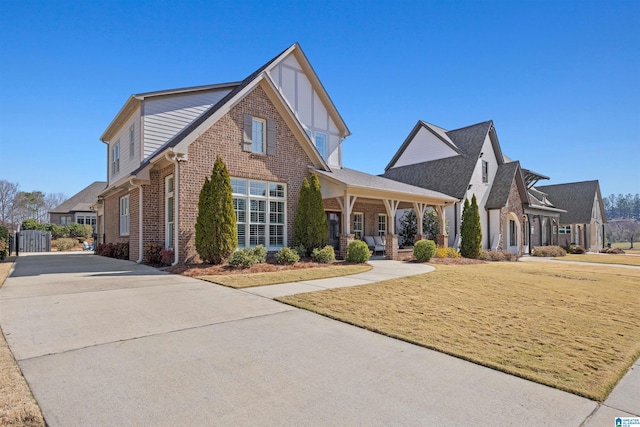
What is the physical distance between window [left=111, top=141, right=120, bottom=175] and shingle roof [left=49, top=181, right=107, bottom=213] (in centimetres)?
2257

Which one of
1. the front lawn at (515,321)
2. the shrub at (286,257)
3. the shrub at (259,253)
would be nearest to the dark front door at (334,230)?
the shrub at (286,257)

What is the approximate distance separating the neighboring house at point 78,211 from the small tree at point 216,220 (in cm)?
3369

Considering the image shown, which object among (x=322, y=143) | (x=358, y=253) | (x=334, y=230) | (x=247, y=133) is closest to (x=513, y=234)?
(x=334, y=230)

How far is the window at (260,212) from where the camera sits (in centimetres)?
1298

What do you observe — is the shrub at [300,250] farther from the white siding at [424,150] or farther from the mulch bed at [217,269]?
the white siding at [424,150]

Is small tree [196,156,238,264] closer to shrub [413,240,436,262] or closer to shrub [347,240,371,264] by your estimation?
shrub [347,240,371,264]

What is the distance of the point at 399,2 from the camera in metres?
12.4

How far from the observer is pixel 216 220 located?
10.9 metres

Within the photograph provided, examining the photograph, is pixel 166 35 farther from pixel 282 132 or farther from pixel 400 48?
pixel 400 48

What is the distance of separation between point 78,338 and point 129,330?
58 centimetres

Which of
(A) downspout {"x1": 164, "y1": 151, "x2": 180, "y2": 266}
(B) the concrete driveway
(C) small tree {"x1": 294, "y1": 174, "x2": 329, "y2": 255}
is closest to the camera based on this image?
(B) the concrete driveway

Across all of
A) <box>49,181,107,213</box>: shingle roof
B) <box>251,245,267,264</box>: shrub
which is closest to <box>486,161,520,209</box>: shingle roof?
<box>251,245,267,264</box>: shrub

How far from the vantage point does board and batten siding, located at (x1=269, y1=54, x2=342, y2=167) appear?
699 inches

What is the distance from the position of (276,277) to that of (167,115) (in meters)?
9.75
